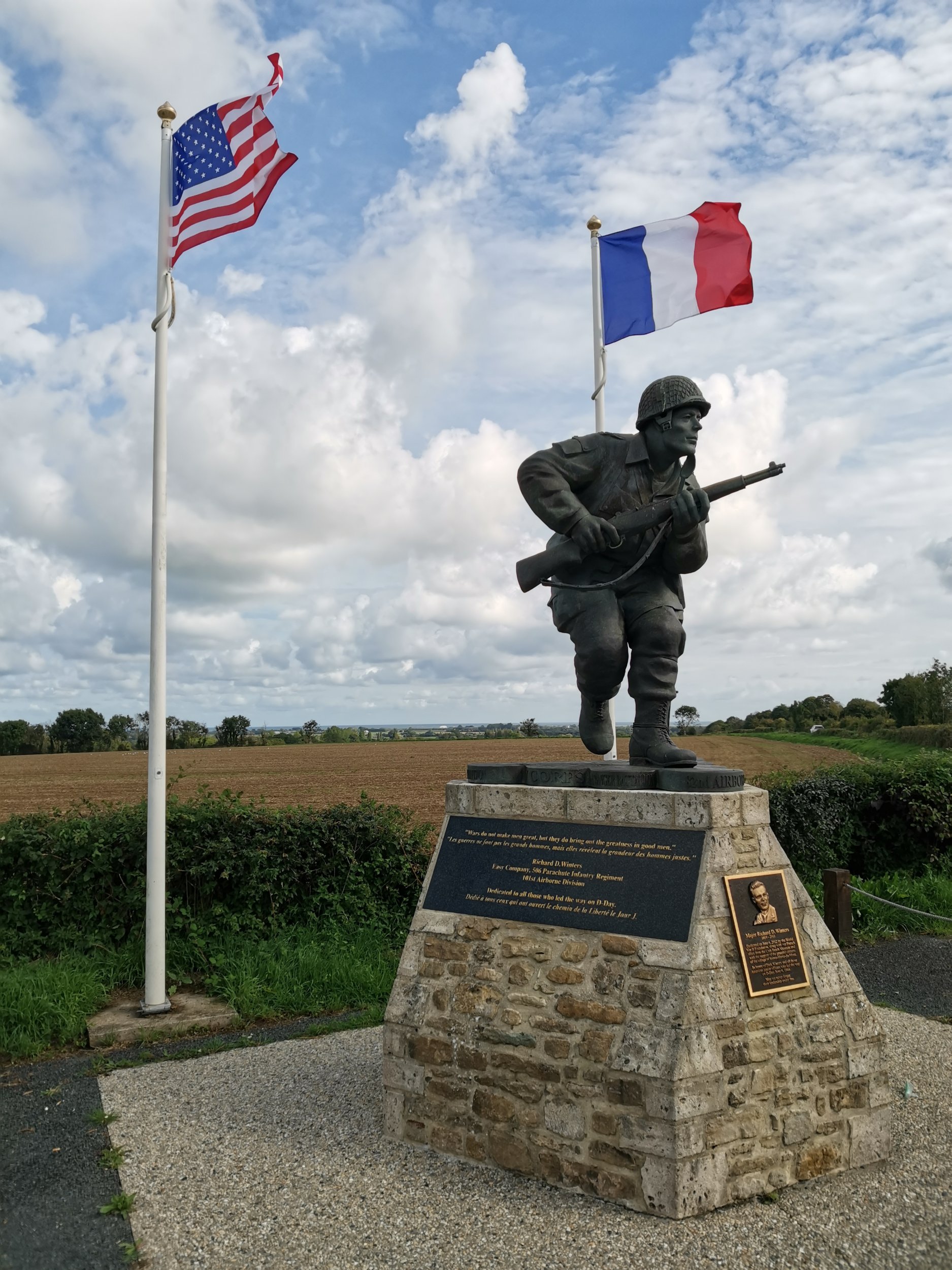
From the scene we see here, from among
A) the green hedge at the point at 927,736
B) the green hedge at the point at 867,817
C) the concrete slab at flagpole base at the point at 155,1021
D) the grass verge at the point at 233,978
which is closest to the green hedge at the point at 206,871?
the grass verge at the point at 233,978

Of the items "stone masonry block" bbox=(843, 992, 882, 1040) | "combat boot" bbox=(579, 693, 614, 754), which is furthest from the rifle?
"stone masonry block" bbox=(843, 992, 882, 1040)

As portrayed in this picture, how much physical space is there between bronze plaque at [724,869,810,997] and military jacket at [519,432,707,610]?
1.60m

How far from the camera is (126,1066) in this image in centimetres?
562

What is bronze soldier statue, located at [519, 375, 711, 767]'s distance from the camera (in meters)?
4.86

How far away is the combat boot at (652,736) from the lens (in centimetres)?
470

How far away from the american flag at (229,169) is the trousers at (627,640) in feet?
13.5

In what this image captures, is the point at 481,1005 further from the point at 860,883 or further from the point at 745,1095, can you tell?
the point at 860,883

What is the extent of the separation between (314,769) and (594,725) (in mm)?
28441

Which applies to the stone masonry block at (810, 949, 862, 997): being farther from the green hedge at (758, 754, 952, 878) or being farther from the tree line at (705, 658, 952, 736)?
the tree line at (705, 658, 952, 736)

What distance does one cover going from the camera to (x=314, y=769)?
108 feet

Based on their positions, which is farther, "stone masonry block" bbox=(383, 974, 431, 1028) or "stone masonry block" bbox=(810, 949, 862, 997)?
"stone masonry block" bbox=(383, 974, 431, 1028)

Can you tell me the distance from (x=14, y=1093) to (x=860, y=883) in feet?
26.2

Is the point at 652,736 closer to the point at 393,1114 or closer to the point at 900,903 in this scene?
the point at 393,1114

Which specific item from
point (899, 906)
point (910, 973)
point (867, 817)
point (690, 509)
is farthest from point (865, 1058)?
point (867, 817)
